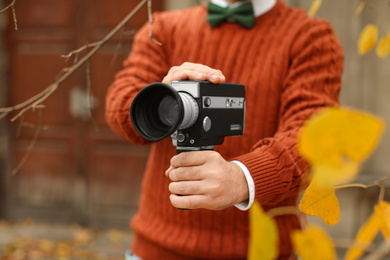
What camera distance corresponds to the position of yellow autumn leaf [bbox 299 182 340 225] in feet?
1.39

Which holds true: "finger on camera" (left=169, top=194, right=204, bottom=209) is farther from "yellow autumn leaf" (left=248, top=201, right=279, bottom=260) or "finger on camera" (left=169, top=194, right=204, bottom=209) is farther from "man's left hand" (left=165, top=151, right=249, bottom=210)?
"yellow autumn leaf" (left=248, top=201, right=279, bottom=260)

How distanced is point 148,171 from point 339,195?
6.30 feet

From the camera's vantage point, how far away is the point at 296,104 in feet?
3.18

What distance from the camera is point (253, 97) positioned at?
1.05 meters

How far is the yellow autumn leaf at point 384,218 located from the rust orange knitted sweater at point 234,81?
1.83 ft

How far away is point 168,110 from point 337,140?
0.52m

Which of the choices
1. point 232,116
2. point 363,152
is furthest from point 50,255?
point 363,152

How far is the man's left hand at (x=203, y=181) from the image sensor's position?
714 mm

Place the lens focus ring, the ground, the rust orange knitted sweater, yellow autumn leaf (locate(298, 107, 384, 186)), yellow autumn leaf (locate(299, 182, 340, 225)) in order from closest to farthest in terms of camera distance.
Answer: yellow autumn leaf (locate(298, 107, 384, 186)) → yellow autumn leaf (locate(299, 182, 340, 225)) → the lens focus ring → the rust orange knitted sweater → the ground

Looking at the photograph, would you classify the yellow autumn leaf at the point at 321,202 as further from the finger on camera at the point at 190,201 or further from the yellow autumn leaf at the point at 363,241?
the finger on camera at the point at 190,201

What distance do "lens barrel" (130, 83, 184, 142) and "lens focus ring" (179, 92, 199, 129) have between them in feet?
0.06

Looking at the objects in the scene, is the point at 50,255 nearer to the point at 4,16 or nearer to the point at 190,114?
the point at 4,16

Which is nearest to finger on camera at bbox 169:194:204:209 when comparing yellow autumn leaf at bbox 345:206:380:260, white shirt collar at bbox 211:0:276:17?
yellow autumn leaf at bbox 345:206:380:260

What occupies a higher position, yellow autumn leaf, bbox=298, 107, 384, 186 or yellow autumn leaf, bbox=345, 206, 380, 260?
yellow autumn leaf, bbox=298, 107, 384, 186
